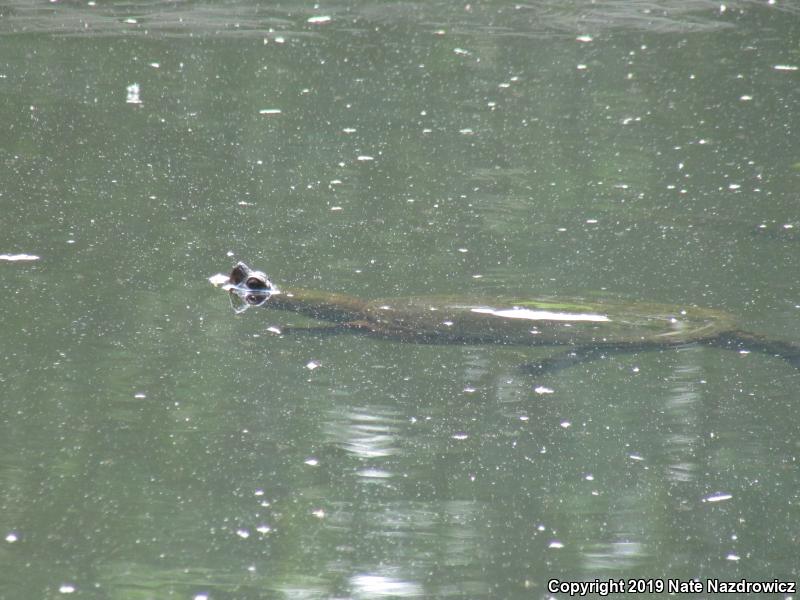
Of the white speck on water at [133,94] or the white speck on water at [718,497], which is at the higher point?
the white speck on water at [133,94]

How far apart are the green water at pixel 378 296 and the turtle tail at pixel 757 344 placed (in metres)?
0.07

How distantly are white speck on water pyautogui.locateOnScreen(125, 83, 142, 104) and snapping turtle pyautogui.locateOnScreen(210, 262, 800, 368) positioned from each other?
9.77ft

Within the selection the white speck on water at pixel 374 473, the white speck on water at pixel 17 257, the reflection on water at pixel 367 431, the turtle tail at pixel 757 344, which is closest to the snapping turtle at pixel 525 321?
the turtle tail at pixel 757 344

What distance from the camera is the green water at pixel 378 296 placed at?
10.4 feet

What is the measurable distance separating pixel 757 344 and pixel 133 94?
4629 millimetres

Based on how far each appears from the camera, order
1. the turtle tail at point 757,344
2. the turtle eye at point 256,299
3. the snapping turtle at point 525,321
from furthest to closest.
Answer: the turtle eye at point 256,299 < the snapping turtle at point 525,321 < the turtle tail at point 757,344

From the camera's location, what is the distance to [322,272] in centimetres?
501

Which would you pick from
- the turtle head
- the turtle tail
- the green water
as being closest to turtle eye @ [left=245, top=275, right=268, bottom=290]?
the turtle head

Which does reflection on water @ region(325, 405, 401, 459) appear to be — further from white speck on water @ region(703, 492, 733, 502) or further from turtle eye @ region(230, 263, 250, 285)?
turtle eye @ region(230, 263, 250, 285)

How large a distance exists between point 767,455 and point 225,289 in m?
2.24

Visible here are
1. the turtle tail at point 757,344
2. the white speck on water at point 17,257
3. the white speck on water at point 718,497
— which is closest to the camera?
the white speck on water at point 718,497

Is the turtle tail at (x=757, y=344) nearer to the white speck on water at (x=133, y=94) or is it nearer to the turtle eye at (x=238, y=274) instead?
the turtle eye at (x=238, y=274)

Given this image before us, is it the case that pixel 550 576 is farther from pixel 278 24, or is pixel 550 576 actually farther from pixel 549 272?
pixel 278 24

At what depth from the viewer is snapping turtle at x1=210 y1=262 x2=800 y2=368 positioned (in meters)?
4.41
